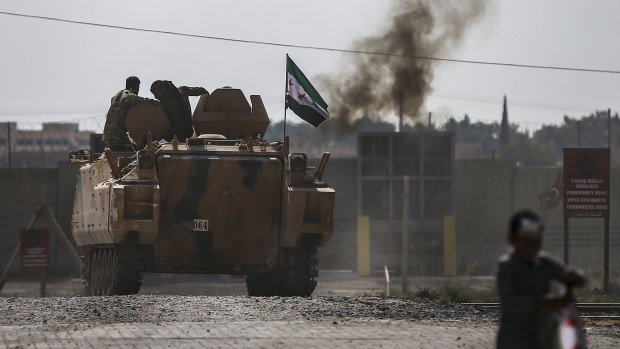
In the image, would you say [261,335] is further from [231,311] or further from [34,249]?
[34,249]

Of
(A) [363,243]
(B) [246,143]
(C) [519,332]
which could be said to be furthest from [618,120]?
(C) [519,332]

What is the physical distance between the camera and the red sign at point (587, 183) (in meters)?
28.2

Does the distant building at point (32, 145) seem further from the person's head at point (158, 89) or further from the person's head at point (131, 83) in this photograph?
the person's head at point (158, 89)

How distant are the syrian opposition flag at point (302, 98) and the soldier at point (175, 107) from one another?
215 centimetres

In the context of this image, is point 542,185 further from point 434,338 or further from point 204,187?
point 434,338

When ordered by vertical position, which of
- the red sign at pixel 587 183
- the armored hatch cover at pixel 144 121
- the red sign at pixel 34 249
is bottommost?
the red sign at pixel 34 249

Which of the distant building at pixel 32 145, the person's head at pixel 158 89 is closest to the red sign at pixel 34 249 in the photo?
the person's head at pixel 158 89

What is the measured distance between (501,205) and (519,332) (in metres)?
43.9

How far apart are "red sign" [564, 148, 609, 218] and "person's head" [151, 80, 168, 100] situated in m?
9.63

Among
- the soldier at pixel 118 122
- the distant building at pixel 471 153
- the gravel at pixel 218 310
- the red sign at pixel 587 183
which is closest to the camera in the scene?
the gravel at pixel 218 310

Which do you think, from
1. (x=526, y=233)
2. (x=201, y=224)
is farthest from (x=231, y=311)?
(x=526, y=233)

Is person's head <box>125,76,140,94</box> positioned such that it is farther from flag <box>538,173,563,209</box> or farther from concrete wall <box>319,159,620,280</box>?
flag <box>538,173,563,209</box>

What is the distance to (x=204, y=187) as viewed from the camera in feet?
66.8

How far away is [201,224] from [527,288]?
41.5ft
